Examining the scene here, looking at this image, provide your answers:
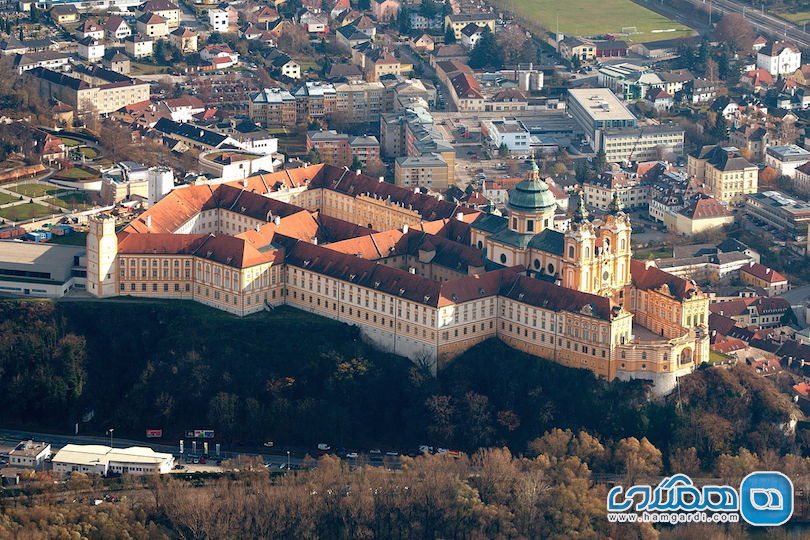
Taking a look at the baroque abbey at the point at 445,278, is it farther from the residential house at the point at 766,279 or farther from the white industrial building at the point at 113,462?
the residential house at the point at 766,279

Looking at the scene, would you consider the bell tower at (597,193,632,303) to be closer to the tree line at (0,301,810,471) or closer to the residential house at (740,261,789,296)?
the tree line at (0,301,810,471)

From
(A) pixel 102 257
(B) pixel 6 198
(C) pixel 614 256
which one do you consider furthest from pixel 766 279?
(B) pixel 6 198

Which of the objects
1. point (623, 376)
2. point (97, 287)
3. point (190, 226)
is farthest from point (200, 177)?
point (623, 376)

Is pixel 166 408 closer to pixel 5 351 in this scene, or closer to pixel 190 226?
pixel 5 351

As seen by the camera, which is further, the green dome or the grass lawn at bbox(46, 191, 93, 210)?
the grass lawn at bbox(46, 191, 93, 210)

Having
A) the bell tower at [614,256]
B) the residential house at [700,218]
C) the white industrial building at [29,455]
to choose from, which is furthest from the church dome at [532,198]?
the white industrial building at [29,455]

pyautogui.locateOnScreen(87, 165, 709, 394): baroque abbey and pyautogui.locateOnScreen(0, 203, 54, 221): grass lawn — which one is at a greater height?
pyautogui.locateOnScreen(87, 165, 709, 394): baroque abbey

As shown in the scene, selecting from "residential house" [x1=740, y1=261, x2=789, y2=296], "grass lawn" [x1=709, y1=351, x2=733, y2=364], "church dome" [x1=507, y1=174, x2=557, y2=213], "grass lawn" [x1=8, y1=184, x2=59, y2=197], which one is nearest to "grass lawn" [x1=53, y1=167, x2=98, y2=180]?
"grass lawn" [x1=8, y1=184, x2=59, y2=197]
